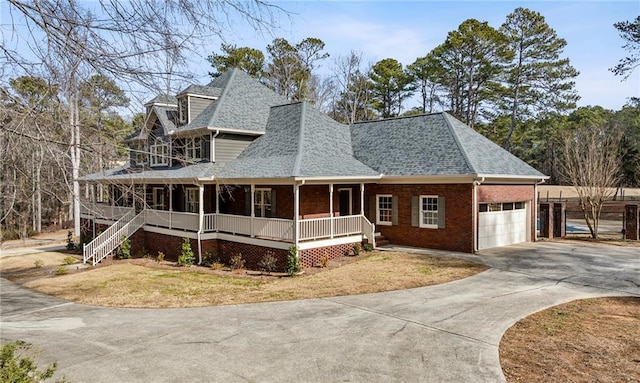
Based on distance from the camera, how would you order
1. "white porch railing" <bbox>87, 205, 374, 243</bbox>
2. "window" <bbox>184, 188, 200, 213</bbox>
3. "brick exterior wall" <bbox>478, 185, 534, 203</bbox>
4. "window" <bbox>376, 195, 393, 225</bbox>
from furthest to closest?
1. "window" <bbox>184, 188, 200, 213</bbox>
2. "window" <bbox>376, 195, 393, 225</bbox>
3. "brick exterior wall" <bbox>478, 185, 534, 203</bbox>
4. "white porch railing" <bbox>87, 205, 374, 243</bbox>

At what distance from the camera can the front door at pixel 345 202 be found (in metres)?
21.6

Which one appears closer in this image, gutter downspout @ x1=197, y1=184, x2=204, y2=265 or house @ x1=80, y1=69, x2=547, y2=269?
house @ x1=80, y1=69, x2=547, y2=269

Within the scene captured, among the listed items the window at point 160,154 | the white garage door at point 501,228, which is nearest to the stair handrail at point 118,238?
the window at point 160,154

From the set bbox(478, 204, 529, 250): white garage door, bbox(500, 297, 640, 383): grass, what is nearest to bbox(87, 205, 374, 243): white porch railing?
bbox(478, 204, 529, 250): white garage door

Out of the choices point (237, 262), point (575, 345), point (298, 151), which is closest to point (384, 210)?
point (298, 151)

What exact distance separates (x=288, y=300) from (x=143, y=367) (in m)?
5.20

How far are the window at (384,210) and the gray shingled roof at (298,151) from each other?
1497 mm

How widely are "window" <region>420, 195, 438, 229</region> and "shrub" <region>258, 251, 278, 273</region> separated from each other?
22.9 ft

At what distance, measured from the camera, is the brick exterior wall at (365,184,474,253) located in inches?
720

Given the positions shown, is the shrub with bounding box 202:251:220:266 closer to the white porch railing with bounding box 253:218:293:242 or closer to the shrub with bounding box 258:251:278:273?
the white porch railing with bounding box 253:218:293:242

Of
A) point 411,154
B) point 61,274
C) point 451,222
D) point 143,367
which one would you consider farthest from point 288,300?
point 61,274

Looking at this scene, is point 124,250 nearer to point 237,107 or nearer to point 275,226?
point 237,107

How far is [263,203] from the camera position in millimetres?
20375

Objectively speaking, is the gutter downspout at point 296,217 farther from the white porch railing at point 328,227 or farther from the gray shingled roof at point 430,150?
the gray shingled roof at point 430,150
